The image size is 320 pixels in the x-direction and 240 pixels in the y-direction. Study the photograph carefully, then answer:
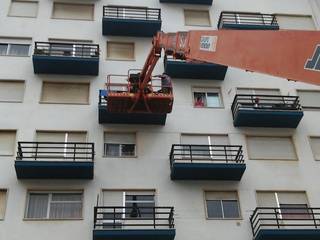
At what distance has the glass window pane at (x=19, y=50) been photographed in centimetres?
2728

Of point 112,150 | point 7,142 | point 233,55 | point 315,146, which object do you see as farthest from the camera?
point 315,146

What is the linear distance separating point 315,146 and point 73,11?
15.4 m

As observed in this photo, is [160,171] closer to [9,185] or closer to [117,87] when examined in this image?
[117,87]

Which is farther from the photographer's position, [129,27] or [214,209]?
[129,27]

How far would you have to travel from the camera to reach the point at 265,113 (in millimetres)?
25078

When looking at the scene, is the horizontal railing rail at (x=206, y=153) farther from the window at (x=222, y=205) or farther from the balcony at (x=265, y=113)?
the balcony at (x=265, y=113)

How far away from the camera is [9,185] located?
22.2 metres

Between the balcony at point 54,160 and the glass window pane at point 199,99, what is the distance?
6.21 metres

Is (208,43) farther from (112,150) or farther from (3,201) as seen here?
(3,201)

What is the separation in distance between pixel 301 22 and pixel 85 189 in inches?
690

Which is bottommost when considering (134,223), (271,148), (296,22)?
(134,223)

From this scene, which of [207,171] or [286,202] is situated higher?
[207,171]

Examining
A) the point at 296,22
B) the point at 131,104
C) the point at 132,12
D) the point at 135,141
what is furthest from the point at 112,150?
the point at 296,22

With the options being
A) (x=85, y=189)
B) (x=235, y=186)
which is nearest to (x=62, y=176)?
(x=85, y=189)
